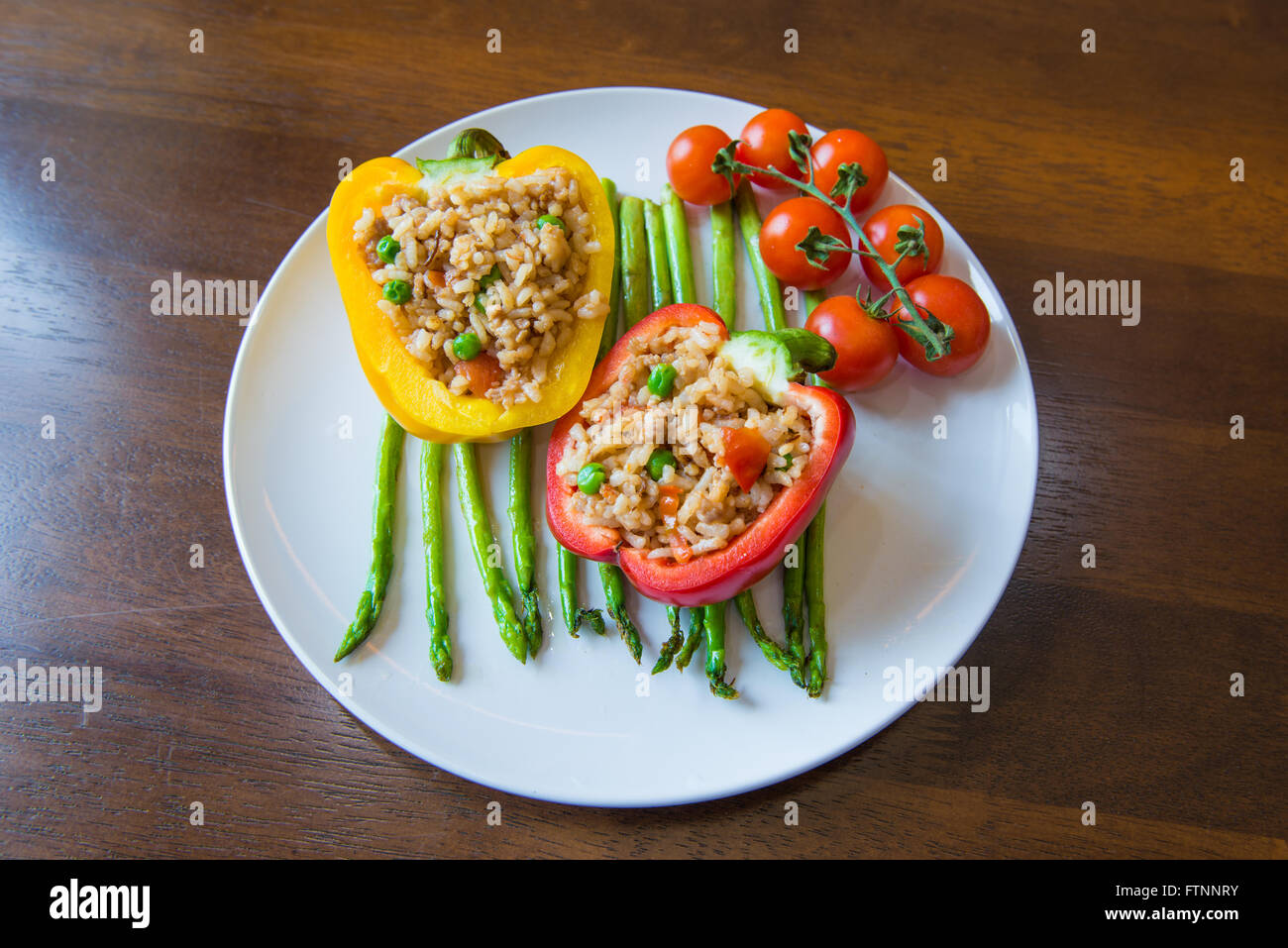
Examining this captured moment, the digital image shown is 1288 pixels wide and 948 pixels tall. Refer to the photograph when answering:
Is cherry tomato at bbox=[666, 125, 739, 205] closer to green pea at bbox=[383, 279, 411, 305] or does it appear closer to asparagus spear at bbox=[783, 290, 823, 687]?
green pea at bbox=[383, 279, 411, 305]

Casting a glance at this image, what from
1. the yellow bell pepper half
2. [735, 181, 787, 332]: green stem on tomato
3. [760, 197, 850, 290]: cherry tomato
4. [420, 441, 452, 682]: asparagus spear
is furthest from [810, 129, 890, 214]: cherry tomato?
[420, 441, 452, 682]: asparagus spear

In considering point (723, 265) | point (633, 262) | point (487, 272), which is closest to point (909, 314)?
point (723, 265)

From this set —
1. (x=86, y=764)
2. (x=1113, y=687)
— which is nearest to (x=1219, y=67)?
(x=1113, y=687)

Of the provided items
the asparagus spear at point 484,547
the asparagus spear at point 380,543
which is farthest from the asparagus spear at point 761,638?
the asparagus spear at point 380,543

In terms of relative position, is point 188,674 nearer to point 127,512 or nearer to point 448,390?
point 127,512

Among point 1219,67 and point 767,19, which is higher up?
point 767,19

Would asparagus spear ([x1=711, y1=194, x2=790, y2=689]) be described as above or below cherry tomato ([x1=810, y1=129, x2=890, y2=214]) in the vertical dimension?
below
